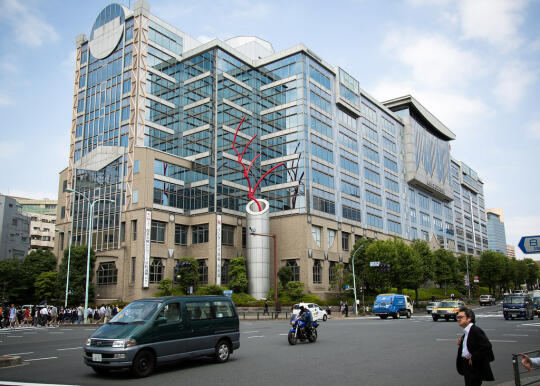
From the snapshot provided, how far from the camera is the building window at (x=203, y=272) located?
6205cm

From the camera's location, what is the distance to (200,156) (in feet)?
219

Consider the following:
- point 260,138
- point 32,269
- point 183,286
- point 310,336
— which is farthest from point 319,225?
point 310,336

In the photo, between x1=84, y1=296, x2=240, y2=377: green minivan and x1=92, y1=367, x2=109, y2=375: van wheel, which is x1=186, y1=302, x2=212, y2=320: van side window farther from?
x1=92, y1=367, x2=109, y2=375: van wheel

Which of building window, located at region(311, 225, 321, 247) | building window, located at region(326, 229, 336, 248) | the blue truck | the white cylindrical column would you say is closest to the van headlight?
the blue truck

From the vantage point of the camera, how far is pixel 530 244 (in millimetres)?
11312

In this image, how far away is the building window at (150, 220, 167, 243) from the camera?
59412 mm

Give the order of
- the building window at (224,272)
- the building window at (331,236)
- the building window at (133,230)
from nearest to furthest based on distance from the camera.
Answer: the building window at (133,230)
the building window at (224,272)
the building window at (331,236)

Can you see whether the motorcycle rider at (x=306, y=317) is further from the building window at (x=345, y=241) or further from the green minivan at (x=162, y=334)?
the building window at (x=345, y=241)

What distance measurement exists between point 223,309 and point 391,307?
103 ft

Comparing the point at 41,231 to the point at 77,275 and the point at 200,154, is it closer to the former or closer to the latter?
the point at 77,275

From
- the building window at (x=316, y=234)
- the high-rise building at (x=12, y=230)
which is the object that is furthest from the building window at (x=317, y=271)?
the high-rise building at (x=12, y=230)

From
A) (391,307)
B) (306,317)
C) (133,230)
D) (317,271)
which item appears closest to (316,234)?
(317,271)

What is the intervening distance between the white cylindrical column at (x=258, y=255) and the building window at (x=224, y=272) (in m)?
3.88

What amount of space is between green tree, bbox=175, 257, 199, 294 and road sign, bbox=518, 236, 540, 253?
160 ft
